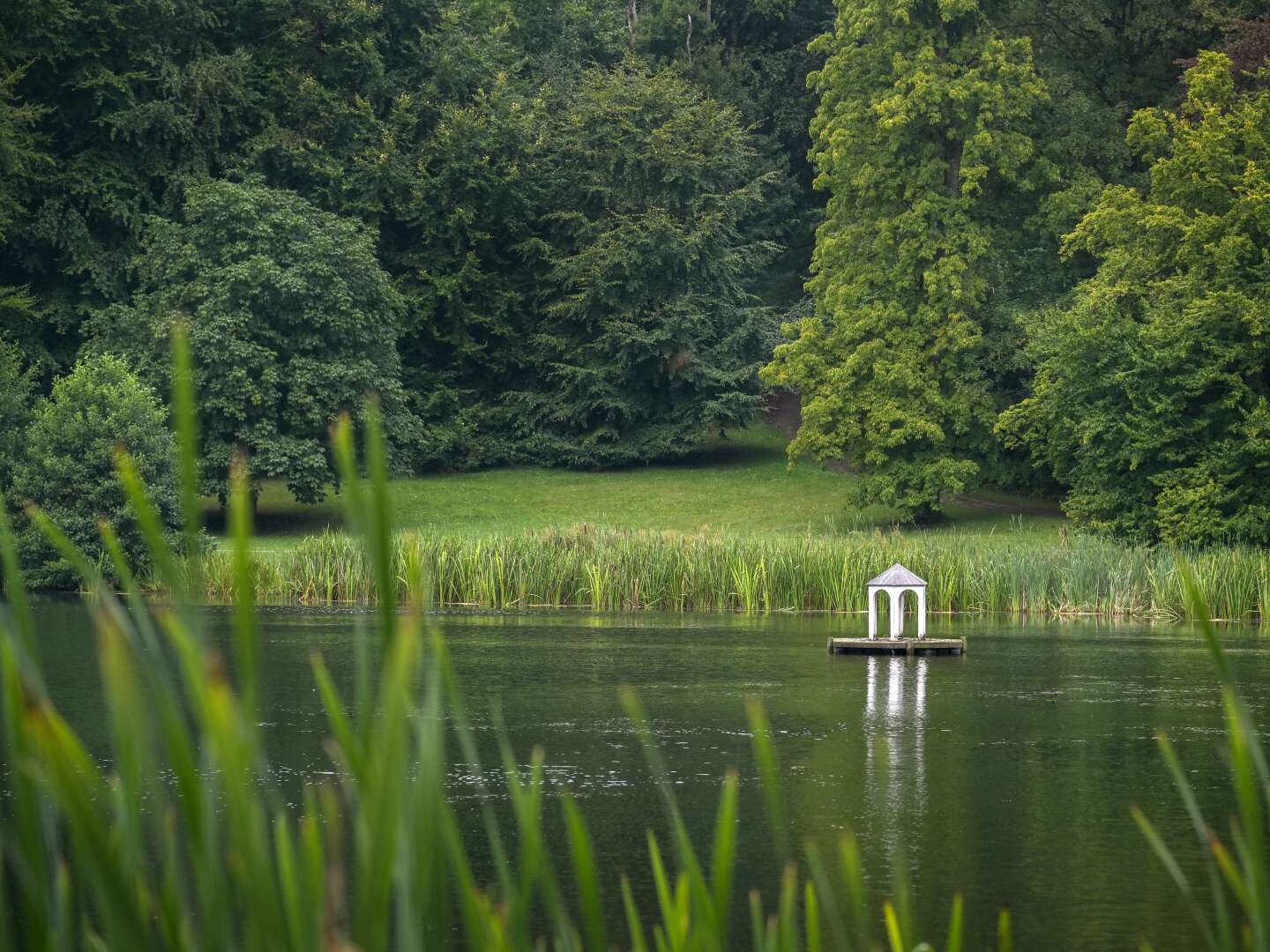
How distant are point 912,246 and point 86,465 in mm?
17680

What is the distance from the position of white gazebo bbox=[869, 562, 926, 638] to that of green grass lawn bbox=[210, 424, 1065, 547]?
50.1 feet

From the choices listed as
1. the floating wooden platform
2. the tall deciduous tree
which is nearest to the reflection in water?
the floating wooden platform

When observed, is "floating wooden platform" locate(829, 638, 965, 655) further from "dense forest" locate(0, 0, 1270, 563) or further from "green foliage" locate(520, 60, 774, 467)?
"green foliage" locate(520, 60, 774, 467)

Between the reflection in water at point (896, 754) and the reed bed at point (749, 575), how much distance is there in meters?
7.16

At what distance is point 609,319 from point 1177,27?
1456 centimetres

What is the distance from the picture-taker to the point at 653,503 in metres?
40.0

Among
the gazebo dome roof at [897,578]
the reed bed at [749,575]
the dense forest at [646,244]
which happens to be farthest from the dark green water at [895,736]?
the dense forest at [646,244]

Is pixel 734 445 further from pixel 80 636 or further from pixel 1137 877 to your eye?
pixel 1137 877

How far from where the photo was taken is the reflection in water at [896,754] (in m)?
8.76

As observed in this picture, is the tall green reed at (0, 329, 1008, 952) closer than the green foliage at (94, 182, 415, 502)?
Yes

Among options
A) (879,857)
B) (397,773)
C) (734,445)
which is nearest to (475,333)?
(734,445)

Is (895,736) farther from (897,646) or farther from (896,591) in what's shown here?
(896,591)

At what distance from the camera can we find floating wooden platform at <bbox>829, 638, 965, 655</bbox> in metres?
18.4

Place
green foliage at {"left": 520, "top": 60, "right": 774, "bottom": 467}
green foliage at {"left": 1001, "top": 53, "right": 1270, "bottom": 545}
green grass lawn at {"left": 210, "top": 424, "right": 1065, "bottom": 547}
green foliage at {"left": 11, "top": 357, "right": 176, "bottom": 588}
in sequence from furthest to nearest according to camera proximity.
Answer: green foliage at {"left": 520, "top": 60, "right": 774, "bottom": 467}, green grass lawn at {"left": 210, "top": 424, "right": 1065, "bottom": 547}, green foliage at {"left": 1001, "top": 53, "right": 1270, "bottom": 545}, green foliage at {"left": 11, "top": 357, "right": 176, "bottom": 588}
